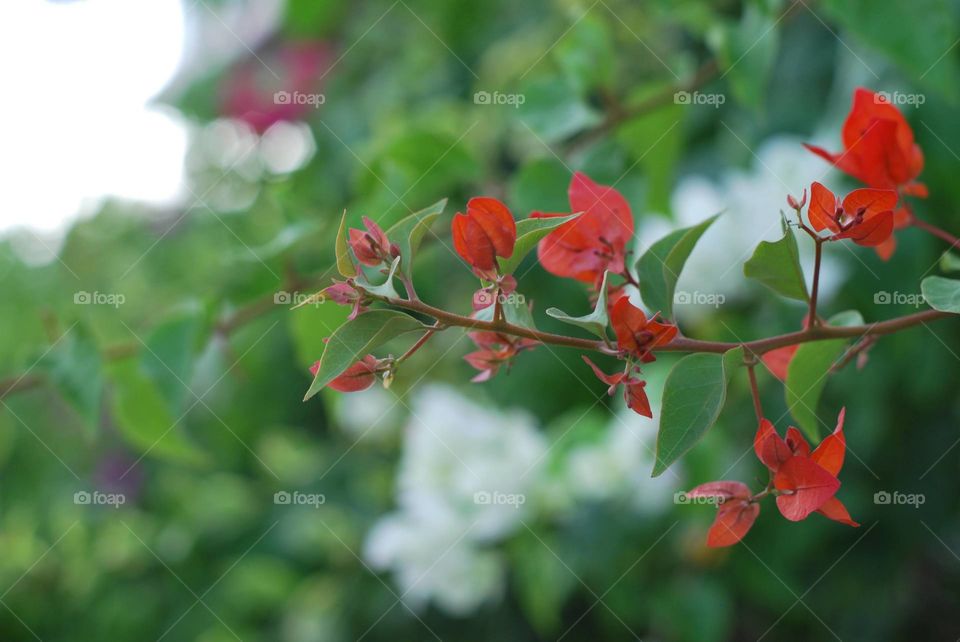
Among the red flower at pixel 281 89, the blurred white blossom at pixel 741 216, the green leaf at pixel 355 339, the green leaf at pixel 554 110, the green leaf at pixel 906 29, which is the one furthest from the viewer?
the red flower at pixel 281 89

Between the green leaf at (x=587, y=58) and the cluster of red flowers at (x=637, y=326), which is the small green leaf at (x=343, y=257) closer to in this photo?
the cluster of red flowers at (x=637, y=326)

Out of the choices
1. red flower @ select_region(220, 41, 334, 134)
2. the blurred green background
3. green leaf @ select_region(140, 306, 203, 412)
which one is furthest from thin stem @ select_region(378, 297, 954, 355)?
red flower @ select_region(220, 41, 334, 134)

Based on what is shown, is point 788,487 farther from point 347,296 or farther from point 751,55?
point 751,55

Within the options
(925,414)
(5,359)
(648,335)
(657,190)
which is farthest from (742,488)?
(5,359)

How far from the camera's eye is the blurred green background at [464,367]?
622 mm

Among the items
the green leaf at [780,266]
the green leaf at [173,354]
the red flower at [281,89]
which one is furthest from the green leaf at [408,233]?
the red flower at [281,89]

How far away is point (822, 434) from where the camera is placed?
81 cm

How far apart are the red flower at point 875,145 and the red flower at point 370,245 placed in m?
0.17

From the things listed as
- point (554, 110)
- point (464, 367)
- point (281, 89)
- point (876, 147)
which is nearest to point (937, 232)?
point (876, 147)

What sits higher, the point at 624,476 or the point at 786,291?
the point at 786,291

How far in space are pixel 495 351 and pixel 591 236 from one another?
0.20 feet

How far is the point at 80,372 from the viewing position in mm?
534

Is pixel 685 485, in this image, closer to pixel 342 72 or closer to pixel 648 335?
pixel 648 335

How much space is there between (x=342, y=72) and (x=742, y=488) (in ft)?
3.59
